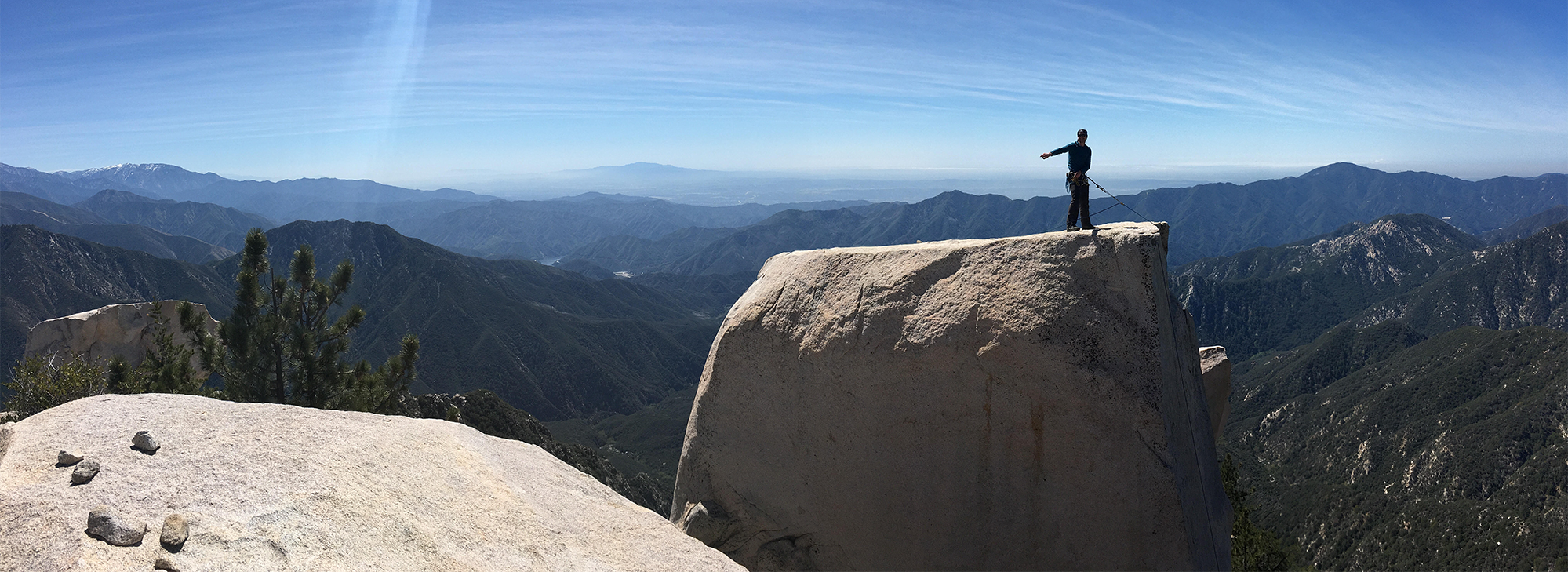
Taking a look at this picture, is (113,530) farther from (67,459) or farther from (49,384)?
(49,384)

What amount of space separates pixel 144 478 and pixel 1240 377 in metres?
218

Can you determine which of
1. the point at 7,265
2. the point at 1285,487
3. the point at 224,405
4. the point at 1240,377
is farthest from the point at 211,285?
the point at 1240,377

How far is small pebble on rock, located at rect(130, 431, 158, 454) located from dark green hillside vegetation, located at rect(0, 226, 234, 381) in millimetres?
154502

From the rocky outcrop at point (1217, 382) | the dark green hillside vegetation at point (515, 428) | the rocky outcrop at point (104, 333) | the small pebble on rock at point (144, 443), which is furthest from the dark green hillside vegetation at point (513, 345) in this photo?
the small pebble on rock at point (144, 443)

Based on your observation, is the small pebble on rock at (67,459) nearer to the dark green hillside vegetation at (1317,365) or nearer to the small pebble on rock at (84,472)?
the small pebble on rock at (84,472)

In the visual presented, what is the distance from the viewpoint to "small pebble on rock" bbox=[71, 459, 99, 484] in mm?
5914

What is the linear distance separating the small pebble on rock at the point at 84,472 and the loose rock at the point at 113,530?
820 mm

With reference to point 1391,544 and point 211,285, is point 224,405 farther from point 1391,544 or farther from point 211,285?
point 211,285

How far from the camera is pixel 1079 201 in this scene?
35.5 ft

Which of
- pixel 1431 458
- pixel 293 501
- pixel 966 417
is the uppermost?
pixel 293 501

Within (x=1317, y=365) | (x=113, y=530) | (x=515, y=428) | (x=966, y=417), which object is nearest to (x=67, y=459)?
(x=113, y=530)

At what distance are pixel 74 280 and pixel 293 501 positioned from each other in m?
202

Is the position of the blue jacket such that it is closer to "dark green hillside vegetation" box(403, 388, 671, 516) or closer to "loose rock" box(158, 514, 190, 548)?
"loose rock" box(158, 514, 190, 548)

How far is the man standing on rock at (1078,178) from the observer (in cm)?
1070
